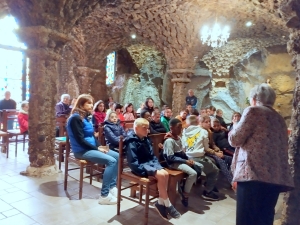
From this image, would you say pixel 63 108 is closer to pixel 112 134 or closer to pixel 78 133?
pixel 112 134

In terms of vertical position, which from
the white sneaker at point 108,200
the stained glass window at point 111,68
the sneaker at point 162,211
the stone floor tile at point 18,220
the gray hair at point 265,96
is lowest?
the stone floor tile at point 18,220

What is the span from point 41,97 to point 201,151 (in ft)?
8.61

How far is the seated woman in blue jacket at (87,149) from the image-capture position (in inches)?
125

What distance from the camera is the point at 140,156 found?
2.94 metres

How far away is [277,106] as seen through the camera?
410 inches

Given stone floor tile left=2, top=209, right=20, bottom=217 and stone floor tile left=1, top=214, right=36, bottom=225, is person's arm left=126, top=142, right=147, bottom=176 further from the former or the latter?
stone floor tile left=2, top=209, right=20, bottom=217

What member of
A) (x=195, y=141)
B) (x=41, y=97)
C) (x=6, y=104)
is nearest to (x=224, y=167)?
(x=195, y=141)

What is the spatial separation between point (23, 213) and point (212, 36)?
576cm

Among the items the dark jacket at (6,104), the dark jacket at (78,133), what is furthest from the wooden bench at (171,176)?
the dark jacket at (6,104)

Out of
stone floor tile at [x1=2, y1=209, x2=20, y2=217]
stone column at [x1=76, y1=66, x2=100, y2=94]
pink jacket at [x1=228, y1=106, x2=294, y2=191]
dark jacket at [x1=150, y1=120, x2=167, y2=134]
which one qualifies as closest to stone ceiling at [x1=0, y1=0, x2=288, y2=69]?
stone column at [x1=76, y1=66, x2=100, y2=94]

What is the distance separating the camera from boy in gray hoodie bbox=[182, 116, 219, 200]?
3562mm

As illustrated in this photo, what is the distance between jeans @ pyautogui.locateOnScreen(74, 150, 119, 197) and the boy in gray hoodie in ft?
3.67

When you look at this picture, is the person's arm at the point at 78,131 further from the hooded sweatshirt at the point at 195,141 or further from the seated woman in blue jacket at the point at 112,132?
the hooded sweatshirt at the point at 195,141

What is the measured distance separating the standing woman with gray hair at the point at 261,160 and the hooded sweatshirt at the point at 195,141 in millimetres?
1595
